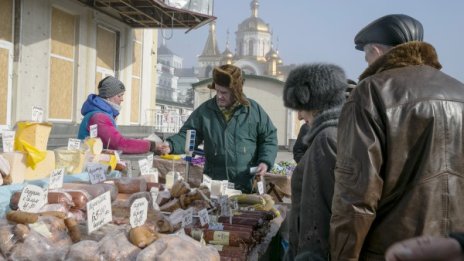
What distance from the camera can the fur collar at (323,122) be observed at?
2.28 meters

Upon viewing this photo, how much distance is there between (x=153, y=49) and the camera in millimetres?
13656

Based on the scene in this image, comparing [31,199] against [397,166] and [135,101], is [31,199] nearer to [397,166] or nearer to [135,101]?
[397,166]

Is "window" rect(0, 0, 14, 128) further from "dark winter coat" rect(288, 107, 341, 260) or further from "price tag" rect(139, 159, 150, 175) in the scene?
"dark winter coat" rect(288, 107, 341, 260)

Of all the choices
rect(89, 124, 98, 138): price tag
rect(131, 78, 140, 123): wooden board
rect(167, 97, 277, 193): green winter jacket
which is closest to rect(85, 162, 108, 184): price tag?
rect(89, 124, 98, 138): price tag

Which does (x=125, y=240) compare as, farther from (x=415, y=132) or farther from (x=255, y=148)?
(x=255, y=148)

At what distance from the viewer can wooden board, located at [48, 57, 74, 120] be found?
29.3 feet

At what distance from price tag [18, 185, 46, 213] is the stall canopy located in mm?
7292

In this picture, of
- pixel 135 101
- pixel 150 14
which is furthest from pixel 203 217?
pixel 135 101

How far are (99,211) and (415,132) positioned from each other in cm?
156

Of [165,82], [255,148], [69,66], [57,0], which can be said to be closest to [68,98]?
[69,66]

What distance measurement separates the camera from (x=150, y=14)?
10.6m

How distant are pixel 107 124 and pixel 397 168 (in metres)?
3.13

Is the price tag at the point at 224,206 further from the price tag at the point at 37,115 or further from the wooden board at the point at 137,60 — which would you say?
the wooden board at the point at 137,60

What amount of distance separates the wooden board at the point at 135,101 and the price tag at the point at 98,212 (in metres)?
10.0
